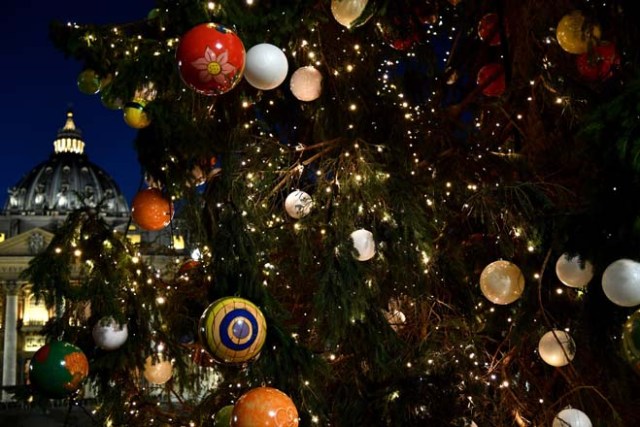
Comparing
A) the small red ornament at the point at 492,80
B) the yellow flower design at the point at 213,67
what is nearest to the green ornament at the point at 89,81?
the yellow flower design at the point at 213,67

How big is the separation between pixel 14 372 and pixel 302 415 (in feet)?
157

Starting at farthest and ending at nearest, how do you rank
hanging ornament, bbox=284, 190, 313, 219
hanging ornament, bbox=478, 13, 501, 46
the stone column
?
the stone column → hanging ornament, bbox=478, 13, 501, 46 → hanging ornament, bbox=284, 190, 313, 219

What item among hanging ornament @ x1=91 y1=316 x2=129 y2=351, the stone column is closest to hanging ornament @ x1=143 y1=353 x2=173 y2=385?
hanging ornament @ x1=91 y1=316 x2=129 y2=351

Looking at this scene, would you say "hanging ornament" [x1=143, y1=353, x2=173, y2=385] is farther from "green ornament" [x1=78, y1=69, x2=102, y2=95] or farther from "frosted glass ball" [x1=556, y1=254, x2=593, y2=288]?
"frosted glass ball" [x1=556, y1=254, x2=593, y2=288]

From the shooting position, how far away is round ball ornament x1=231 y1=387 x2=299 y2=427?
2969 mm

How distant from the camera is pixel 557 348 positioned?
144 inches

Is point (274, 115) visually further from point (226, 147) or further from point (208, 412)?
point (208, 412)

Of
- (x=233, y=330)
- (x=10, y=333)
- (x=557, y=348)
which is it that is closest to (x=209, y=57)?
(x=233, y=330)

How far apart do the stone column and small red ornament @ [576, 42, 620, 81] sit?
1799 inches

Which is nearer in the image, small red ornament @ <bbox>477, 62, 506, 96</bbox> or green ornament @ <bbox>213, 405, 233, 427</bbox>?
green ornament @ <bbox>213, 405, 233, 427</bbox>

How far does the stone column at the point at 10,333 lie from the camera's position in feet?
147

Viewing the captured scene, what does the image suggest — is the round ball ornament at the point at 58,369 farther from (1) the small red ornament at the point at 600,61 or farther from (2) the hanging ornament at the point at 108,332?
(1) the small red ornament at the point at 600,61

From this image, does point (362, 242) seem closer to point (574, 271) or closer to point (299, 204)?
point (299, 204)

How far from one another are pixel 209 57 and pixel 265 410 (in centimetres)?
147
